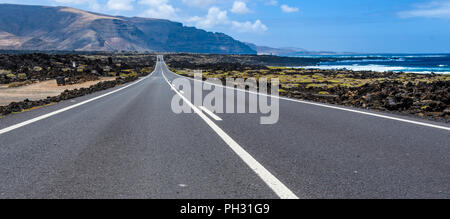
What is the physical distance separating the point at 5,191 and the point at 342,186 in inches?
144

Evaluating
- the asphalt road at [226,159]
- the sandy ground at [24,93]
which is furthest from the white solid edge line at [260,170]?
the sandy ground at [24,93]

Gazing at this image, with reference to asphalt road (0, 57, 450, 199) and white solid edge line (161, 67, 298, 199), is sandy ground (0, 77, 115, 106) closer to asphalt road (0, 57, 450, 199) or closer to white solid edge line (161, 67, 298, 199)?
asphalt road (0, 57, 450, 199)

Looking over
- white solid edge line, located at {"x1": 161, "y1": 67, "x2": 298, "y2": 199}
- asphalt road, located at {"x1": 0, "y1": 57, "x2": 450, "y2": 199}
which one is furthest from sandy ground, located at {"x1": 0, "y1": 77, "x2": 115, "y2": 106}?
white solid edge line, located at {"x1": 161, "y1": 67, "x2": 298, "y2": 199}

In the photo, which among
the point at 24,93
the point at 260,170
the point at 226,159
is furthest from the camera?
the point at 24,93

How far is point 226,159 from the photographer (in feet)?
16.4

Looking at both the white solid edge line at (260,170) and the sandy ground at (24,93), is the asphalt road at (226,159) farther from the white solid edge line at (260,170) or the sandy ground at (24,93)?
the sandy ground at (24,93)

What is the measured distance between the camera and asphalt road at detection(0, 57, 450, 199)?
3.77 meters

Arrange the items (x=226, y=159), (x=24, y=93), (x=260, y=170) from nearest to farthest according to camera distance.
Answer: (x=260, y=170) → (x=226, y=159) → (x=24, y=93)

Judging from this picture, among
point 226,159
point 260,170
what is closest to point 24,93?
point 226,159

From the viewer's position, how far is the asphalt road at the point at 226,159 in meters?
3.77

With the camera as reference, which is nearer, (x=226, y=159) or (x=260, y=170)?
(x=260, y=170)

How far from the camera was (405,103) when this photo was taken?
10.8 meters

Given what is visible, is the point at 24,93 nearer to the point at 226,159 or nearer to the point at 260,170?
the point at 226,159
